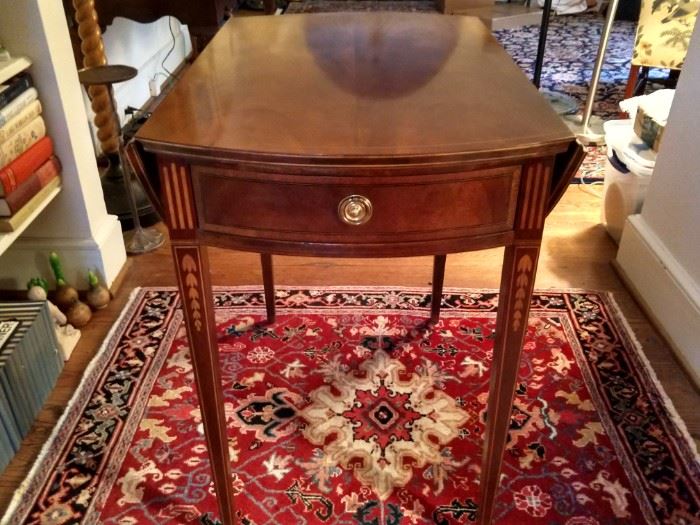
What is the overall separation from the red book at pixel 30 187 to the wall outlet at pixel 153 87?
5.89ft

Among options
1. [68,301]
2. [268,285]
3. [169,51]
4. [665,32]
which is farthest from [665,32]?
[169,51]

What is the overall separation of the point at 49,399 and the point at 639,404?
1.34m

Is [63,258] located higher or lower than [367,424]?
higher

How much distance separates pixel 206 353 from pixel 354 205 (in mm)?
360

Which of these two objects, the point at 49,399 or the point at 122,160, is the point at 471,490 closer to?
the point at 49,399

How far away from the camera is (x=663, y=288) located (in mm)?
1652

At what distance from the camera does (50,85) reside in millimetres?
1559

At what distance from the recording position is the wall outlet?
329 cm

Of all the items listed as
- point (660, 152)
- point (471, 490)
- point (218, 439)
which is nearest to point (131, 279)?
point (218, 439)

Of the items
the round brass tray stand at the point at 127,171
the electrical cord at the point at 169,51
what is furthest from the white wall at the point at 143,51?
the round brass tray stand at the point at 127,171

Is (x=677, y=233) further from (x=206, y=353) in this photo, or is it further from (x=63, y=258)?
(x=63, y=258)

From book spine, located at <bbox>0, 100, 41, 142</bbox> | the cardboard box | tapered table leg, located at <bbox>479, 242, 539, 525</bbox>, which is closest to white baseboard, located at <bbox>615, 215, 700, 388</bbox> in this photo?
the cardboard box

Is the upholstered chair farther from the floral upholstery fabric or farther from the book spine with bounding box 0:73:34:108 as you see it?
the book spine with bounding box 0:73:34:108

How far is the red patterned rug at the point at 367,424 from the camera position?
1.23 metres
